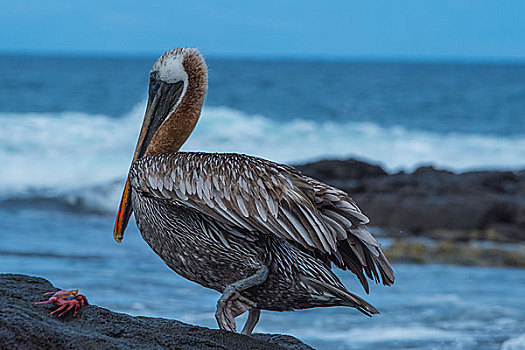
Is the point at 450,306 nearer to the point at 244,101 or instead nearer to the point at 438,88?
the point at 244,101

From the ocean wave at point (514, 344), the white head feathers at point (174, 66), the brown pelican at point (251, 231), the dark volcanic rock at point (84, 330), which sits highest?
the white head feathers at point (174, 66)

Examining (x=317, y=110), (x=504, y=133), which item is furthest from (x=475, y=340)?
(x=317, y=110)

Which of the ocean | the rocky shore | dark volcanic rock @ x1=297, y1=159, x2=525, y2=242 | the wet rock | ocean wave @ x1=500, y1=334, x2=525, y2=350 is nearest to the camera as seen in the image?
ocean wave @ x1=500, y1=334, x2=525, y2=350

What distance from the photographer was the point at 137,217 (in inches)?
148

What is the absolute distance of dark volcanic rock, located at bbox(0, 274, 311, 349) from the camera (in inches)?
109

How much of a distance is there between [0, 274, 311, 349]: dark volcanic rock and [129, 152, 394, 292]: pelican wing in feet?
1.66

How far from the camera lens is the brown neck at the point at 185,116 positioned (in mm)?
4074

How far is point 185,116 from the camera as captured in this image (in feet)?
13.4

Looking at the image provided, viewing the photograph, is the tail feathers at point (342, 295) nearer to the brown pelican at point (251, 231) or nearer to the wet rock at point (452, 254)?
the brown pelican at point (251, 231)

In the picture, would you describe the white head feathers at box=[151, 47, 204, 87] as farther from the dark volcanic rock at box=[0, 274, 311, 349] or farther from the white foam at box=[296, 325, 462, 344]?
the white foam at box=[296, 325, 462, 344]

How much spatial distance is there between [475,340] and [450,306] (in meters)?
1.04

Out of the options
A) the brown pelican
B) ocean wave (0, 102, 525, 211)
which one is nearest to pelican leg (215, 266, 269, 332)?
the brown pelican

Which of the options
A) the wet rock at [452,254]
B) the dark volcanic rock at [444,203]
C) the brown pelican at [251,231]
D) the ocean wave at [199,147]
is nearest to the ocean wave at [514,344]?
the brown pelican at [251,231]

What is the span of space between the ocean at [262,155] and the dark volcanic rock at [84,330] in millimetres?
1667
